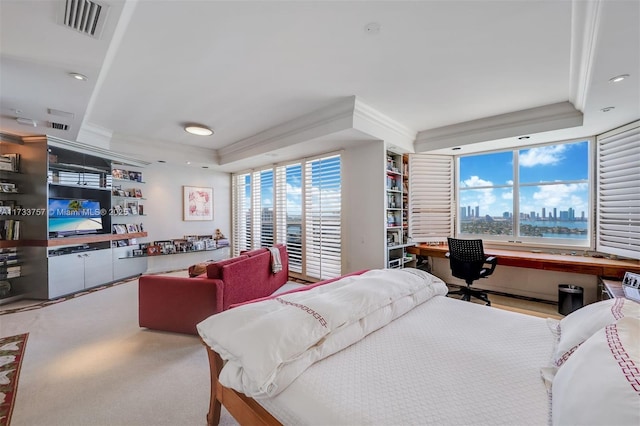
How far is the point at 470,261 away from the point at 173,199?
5.88m

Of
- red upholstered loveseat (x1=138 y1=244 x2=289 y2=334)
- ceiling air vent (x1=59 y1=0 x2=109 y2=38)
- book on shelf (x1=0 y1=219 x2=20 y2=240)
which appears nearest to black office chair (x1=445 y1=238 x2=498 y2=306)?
red upholstered loveseat (x1=138 y1=244 x2=289 y2=334)

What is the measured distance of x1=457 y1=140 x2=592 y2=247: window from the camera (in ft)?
12.6

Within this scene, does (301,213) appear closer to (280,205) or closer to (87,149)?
(280,205)

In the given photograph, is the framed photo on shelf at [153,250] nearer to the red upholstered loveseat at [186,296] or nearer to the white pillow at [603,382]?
the red upholstered loveseat at [186,296]

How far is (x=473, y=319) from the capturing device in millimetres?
1783

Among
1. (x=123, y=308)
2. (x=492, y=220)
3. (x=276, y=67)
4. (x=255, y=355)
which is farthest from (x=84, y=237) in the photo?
(x=492, y=220)

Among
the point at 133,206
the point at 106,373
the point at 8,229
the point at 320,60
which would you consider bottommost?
the point at 106,373

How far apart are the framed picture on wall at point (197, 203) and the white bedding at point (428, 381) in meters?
5.68

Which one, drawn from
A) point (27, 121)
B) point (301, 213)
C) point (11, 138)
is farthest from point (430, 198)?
point (11, 138)

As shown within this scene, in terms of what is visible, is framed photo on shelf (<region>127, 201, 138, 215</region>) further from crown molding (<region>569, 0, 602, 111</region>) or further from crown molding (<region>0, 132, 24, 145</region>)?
crown molding (<region>569, 0, 602, 111</region>)

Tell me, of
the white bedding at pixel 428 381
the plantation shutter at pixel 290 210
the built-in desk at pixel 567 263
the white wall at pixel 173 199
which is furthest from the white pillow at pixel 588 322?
the white wall at pixel 173 199

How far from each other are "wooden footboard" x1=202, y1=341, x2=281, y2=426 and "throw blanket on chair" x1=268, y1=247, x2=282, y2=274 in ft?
8.23

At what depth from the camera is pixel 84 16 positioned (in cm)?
157

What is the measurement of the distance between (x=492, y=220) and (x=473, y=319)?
135 inches
